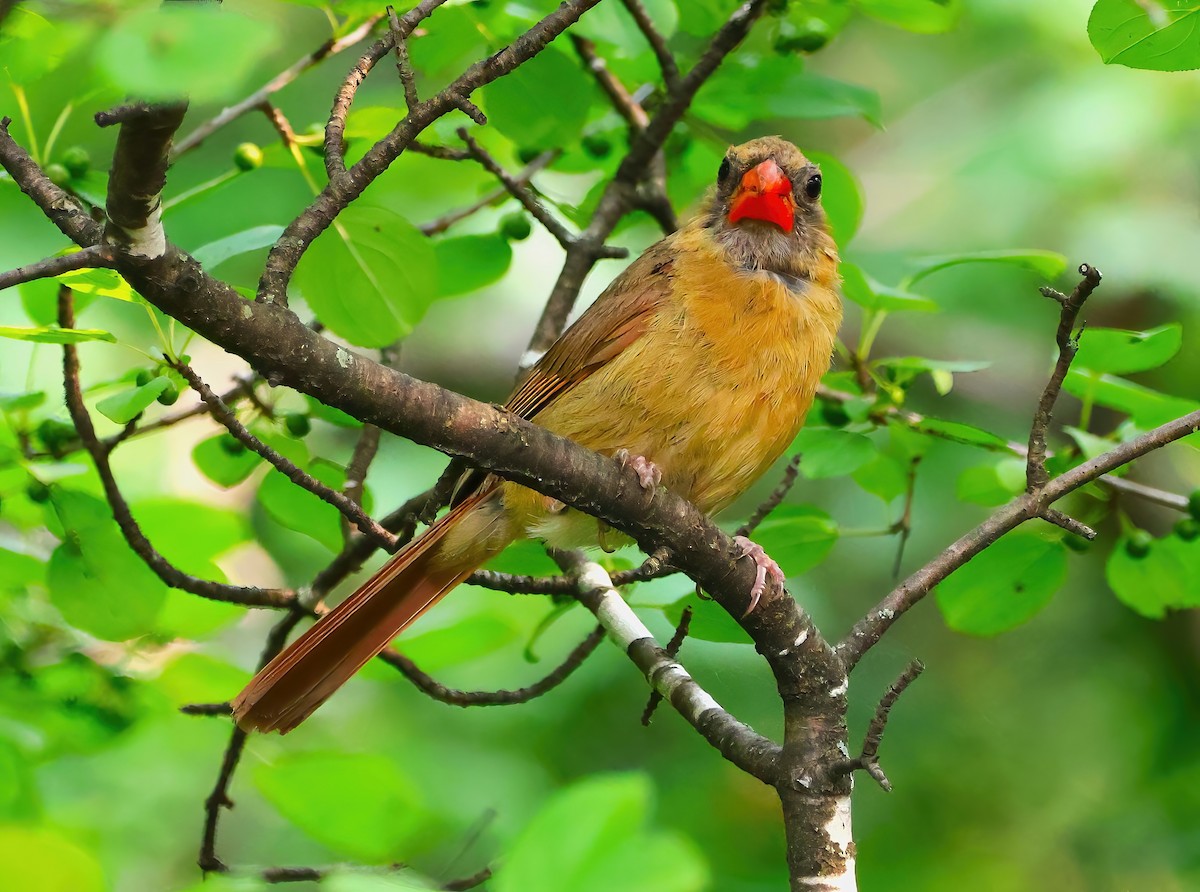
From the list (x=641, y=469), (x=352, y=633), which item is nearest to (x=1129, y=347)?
(x=641, y=469)

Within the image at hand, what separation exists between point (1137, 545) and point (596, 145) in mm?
1859

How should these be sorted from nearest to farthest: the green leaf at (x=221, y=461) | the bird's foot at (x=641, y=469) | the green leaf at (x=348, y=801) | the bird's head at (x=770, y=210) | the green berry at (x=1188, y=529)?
the green leaf at (x=348, y=801)
the bird's foot at (x=641, y=469)
the green berry at (x=1188, y=529)
the green leaf at (x=221, y=461)
the bird's head at (x=770, y=210)

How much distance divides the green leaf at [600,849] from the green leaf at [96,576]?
2094 millimetres

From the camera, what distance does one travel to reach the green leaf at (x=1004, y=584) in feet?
10.6

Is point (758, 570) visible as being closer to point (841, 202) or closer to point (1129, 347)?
point (1129, 347)

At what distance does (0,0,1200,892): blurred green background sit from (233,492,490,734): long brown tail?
140 mm

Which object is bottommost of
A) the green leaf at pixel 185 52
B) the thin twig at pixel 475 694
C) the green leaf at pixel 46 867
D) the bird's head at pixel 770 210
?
the green leaf at pixel 46 867

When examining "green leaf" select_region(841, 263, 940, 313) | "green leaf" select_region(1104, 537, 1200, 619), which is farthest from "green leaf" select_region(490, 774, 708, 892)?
"green leaf" select_region(1104, 537, 1200, 619)

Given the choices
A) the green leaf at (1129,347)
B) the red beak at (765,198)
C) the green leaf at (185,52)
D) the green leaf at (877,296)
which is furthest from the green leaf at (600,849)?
the red beak at (765,198)

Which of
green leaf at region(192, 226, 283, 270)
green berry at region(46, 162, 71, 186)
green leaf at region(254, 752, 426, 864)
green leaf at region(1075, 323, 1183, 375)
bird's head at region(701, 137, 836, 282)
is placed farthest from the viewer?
bird's head at region(701, 137, 836, 282)

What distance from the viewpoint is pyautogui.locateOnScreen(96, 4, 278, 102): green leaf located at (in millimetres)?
1087

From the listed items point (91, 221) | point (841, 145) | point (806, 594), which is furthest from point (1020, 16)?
point (91, 221)

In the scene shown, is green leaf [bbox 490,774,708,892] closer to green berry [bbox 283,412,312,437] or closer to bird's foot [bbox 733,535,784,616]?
bird's foot [bbox 733,535,784,616]

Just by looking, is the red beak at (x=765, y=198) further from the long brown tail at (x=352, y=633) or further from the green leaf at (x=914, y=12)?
the long brown tail at (x=352, y=633)
